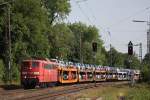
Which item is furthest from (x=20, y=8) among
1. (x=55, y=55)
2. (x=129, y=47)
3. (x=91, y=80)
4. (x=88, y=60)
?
(x=88, y=60)

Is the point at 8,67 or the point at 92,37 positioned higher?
the point at 92,37

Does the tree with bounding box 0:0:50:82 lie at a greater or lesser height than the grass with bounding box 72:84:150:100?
greater

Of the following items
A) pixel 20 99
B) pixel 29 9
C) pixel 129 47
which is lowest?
pixel 20 99

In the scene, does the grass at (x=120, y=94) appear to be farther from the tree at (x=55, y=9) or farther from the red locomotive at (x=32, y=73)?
the tree at (x=55, y=9)

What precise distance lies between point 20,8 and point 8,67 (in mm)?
18610

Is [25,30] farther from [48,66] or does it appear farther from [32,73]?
[32,73]

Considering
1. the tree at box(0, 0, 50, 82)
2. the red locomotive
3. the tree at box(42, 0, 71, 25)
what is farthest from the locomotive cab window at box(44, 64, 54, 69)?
the tree at box(42, 0, 71, 25)

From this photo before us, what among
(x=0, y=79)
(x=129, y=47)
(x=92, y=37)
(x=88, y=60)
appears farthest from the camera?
(x=92, y=37)

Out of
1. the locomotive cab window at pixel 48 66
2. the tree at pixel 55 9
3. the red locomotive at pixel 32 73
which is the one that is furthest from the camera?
the tree at pixel 55 9

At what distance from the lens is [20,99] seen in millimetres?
33281

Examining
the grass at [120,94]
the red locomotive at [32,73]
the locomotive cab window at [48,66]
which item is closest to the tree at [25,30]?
the locomotive cab window at [48,66]

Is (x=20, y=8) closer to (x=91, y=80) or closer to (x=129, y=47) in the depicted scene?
(x=91, y=80)

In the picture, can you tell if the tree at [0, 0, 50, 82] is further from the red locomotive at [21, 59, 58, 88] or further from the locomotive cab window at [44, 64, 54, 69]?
the red locomotive at [21, 59, 58, 88]

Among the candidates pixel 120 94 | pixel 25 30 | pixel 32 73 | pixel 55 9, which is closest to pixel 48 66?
pixel 32 73
